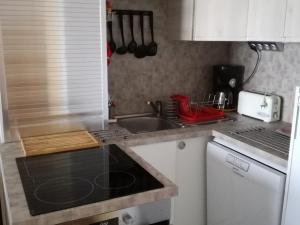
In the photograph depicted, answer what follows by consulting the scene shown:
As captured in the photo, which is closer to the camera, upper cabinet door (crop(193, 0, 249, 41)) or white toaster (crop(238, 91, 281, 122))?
upper cabinet door (crop(193, 0, 249, 41))

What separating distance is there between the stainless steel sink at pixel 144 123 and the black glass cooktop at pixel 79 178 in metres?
0.68

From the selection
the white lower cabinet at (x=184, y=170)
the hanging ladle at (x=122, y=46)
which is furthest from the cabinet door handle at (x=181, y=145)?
the hanging ladle at (x=122, y=46)

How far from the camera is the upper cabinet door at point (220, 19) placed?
1.96m

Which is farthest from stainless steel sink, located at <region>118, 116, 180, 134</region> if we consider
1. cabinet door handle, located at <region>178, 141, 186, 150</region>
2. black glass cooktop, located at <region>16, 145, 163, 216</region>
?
black glass cooktop, located at <region>16, 145, 163, 216</region>

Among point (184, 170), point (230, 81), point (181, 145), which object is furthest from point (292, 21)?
→ point (184, 170)

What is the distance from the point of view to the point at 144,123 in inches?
90.5

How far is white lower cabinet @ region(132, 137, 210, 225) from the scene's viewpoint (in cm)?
185

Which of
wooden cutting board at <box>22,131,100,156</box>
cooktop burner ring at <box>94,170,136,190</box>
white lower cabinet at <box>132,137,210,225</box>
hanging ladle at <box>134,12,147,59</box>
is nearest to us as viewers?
cooktop burner ring at <box>94,170,136,190</box>

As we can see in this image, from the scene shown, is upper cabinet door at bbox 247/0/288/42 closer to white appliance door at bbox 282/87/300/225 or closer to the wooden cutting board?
white appliance door at bbox 282/87/300/225

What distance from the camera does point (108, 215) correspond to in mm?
1058

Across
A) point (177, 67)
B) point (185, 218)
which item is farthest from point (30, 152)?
point (177, 67)

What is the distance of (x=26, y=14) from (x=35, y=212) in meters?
1.00

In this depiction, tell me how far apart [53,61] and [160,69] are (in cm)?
89

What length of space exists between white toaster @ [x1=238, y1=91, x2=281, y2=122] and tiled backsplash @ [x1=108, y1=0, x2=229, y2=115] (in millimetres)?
393
